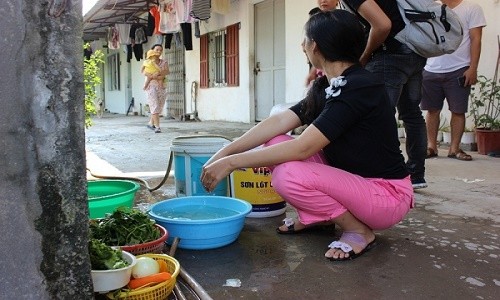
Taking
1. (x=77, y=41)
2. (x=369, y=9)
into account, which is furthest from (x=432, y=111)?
(x=77, y=41)

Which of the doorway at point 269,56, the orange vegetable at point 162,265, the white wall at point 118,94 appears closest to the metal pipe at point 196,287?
the orange vegetable at point 162,265

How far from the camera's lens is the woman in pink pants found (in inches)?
79.2

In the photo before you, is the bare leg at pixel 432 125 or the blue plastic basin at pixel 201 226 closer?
the blue plastic basin at pixel 201 226

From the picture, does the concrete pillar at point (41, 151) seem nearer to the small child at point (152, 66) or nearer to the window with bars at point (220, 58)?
the small child at point (152, 66)

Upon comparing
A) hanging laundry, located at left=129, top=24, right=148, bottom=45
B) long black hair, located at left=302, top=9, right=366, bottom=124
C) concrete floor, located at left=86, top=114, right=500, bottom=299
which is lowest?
concrete floor, located at left=86, top=114, right=500, bottom=299

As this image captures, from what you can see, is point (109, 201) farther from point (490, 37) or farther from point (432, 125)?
point (490, 37)

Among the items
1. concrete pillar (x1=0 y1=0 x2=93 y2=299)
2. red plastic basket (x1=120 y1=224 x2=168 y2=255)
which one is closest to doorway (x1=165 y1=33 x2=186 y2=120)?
red plastic basket (x1=120 y1=224 x2=168 y2=255)

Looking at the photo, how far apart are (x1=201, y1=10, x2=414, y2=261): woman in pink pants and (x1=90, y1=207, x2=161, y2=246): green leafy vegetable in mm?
302

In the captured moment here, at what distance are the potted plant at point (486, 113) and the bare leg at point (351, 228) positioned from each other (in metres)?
3.48

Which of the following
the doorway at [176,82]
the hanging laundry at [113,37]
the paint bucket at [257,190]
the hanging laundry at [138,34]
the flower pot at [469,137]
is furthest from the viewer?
the hanging laundry at [113,37]

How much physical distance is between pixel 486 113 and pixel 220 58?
721 centimetres

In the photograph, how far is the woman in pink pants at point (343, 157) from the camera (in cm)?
201

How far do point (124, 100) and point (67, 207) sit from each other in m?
19.1

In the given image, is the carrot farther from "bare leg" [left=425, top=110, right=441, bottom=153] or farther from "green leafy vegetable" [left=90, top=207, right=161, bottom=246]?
"bare leg" [left=425, top=110, right=441, bottom=153]
